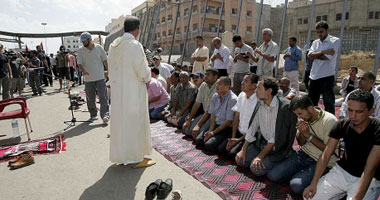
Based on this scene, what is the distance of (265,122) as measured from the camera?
3172 millimetres

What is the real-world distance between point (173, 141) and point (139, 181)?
1566 mm

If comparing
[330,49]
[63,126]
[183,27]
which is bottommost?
[63,126]

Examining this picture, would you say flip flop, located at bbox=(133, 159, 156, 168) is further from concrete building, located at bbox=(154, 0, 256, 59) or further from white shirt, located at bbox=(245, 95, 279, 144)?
concrete building, located at bbox=(154, 0, 256, 59)

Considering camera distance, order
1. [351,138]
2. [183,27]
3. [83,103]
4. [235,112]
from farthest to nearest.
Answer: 1. [183,27]
2. [83,103]
3. [235,112]
4. [351,138]

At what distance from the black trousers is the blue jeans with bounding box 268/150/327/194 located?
192cm

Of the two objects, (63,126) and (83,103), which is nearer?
(63,126)

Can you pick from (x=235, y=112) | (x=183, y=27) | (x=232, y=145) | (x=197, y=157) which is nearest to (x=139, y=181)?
(x=197, y=157)

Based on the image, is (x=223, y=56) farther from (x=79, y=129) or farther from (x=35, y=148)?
(x=35, y=148)

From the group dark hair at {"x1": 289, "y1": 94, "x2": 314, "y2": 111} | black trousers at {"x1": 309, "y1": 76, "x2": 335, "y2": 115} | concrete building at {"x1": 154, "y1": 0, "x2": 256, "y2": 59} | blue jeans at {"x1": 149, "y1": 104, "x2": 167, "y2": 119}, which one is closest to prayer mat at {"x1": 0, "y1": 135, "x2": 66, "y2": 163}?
blue jeans at {"x1": 149, "y1": 104, "x2": 167, "y2": 119}

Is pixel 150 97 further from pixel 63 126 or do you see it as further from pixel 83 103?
pixel 83 103

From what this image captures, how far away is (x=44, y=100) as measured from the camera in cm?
904

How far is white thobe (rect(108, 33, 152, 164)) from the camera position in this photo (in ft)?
10.3

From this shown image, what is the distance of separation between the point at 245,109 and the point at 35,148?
3460mm

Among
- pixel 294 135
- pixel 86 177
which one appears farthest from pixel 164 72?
pixel 294 135
